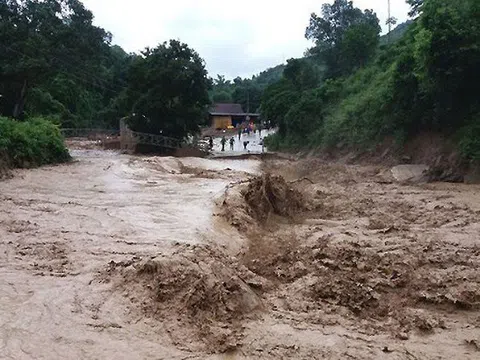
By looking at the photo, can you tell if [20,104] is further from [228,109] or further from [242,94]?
[242,94]

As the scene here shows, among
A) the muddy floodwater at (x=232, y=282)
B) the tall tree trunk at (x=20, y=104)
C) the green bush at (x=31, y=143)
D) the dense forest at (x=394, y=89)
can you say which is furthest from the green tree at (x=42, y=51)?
the muddy floodwater at (x=232, y=282)

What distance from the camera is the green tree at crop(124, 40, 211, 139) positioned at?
1246 inches

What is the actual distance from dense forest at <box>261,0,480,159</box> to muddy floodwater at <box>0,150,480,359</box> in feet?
21.8

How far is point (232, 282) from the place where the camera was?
246 inches

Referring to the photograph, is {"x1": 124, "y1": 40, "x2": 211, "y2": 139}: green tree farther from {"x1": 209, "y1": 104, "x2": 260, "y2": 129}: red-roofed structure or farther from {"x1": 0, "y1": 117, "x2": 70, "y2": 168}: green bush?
{"x1": 209, "y1": 104, "x2": 260, "y2": 129}: red-roofed structure

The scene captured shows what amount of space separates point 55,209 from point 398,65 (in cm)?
1540

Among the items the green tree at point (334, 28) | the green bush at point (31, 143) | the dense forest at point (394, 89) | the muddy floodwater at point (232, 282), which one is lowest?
the muddy floodwater at point (232, 282)

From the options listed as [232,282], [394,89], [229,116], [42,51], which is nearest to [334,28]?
[229,116]

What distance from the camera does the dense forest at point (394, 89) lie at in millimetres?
16141

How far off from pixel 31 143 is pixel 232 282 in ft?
55.4

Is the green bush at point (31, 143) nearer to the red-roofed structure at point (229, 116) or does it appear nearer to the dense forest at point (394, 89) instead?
the dense forest at point (394, 89)

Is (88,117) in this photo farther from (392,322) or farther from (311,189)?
(392,322)

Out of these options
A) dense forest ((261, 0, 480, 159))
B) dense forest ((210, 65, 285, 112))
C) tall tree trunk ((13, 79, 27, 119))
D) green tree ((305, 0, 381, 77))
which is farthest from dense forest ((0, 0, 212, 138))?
dense forest ((210, 65, 285, 112))

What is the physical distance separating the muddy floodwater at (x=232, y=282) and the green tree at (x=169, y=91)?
20.6 m
